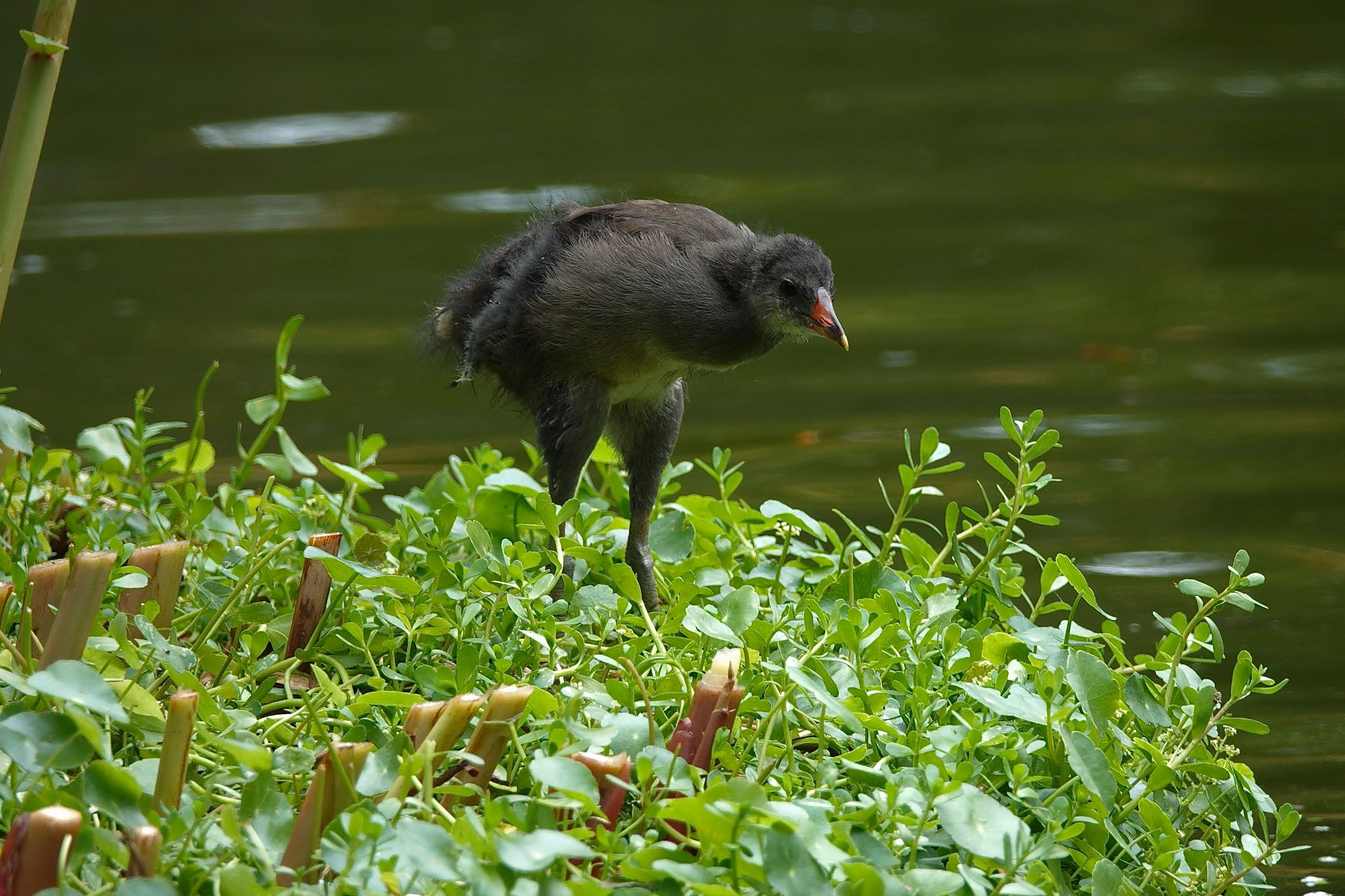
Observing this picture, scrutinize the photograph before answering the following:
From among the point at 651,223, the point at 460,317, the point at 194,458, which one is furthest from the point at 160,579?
the point at 651,223

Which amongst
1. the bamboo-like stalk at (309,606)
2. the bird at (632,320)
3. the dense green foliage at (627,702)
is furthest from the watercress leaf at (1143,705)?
the bamboo-like stalk at (309,606)

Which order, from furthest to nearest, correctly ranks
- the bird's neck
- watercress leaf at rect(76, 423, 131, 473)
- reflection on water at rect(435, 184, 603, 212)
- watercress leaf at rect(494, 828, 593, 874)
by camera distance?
reflection on water at rect(435, 184, 603, 212) < watercress leaf at rect(76, 423, 131, 473) < the bird's neck < watercress leaf at rect(494, 828, 593, 874)

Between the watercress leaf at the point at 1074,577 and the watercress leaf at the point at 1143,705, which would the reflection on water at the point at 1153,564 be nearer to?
the watercress leaf at the point at 1074,577

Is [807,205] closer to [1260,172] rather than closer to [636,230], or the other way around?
[1260,172]

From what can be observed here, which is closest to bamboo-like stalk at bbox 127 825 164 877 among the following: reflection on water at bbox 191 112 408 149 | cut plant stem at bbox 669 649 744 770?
cut plant stem at bbox 669 649 744 770

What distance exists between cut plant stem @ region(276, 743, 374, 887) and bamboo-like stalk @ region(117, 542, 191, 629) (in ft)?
2.59

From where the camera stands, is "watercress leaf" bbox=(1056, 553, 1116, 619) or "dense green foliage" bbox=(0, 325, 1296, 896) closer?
"dense green foliage" bbox=(0, 325, 1296, 896)

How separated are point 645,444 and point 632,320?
13.3 inches

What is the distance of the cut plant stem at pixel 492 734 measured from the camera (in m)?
2.26

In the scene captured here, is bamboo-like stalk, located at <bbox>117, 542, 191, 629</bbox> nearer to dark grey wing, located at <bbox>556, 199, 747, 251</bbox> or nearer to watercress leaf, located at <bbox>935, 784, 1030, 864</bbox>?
dark grey wing, located at <bbox>556, 199, 747, 251</bbox>

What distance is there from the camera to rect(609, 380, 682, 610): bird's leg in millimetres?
A: 3252

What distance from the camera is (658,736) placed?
2.43m

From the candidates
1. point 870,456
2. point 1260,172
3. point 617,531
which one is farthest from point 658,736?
point 1260,172

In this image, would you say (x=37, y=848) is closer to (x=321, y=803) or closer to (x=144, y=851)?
(x=144, y=851)
